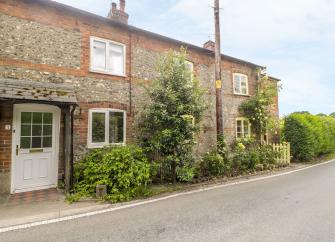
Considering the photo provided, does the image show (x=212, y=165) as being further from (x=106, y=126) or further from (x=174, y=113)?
(x=106, y=126)

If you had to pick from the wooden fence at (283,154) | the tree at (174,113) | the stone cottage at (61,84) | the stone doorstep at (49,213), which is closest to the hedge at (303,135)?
the wooden fence at (283,154)

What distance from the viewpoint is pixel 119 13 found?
1052 cm

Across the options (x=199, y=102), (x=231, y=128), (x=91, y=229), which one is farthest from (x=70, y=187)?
(x=231, y=128)

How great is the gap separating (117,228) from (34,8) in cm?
816

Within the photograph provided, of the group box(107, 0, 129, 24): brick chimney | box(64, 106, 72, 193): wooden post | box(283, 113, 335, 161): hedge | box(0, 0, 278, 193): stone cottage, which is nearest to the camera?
box(64, 106, 72, 193): wooden post

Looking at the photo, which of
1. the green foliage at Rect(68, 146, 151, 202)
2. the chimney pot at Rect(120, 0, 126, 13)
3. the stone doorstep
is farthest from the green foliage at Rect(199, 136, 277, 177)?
the chimney pot at Rect(120, 0, 126, 13)

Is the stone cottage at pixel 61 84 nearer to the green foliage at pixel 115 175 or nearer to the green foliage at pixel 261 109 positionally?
the green foliage at pixel 115 175

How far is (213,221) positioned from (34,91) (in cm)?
644

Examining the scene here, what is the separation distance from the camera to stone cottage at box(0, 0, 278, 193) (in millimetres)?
7191

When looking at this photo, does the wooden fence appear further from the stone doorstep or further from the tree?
the stone doorstep

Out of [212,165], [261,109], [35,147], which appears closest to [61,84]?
[35,147]

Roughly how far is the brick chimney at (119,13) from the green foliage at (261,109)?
9.18 metres

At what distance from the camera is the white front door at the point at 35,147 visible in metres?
7.34

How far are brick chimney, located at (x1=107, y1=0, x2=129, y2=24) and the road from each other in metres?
8.73
